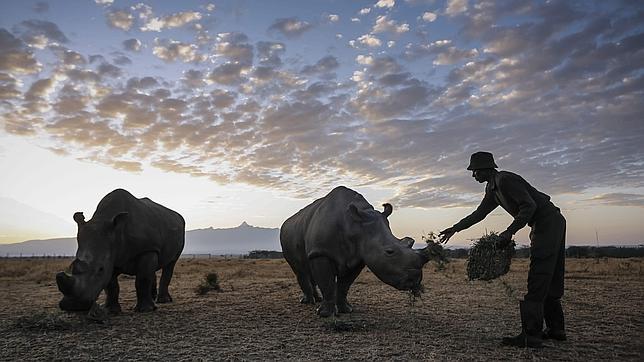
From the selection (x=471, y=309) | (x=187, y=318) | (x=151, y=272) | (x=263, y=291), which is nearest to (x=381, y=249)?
(x=471, y=309)

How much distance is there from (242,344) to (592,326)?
5.53 metres

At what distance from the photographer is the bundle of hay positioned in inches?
257

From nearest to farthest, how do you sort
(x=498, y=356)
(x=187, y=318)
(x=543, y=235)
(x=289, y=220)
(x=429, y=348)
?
(x=498, y=356) < (x=429, y=348) < (x=543, y=235) < (x=187, y=318) < (x=289, y=220)

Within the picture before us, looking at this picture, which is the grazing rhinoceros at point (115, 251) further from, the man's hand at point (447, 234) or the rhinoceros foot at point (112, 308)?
the man's hand at point (447, 234)

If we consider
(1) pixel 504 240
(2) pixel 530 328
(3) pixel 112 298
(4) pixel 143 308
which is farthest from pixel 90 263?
(2) pixel 530 328

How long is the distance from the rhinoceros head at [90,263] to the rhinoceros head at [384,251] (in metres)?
4.33

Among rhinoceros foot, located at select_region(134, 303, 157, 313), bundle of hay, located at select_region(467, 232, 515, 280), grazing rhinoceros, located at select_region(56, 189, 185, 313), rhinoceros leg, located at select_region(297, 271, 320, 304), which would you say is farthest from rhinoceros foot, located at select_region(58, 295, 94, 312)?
bundle of hay, located at select_region(467, 232, 515, 280)

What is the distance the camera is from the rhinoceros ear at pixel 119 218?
8742 mm

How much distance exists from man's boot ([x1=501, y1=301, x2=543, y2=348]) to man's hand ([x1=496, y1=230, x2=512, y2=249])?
2.60 ft

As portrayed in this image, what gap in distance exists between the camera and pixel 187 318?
28.6 ft

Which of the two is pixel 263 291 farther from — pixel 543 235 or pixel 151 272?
pixel 543 235

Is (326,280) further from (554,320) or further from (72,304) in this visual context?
(72,304)

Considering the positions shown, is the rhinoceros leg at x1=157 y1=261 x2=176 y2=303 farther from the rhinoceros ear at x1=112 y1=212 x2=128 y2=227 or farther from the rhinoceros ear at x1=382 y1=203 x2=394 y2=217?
the rhinoceros ear at x1=382 y1=203 x2=394 y2=217

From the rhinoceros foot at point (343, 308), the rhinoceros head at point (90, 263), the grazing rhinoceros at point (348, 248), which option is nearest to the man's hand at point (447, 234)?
the grazing rhinoceros at point (348, 248)
